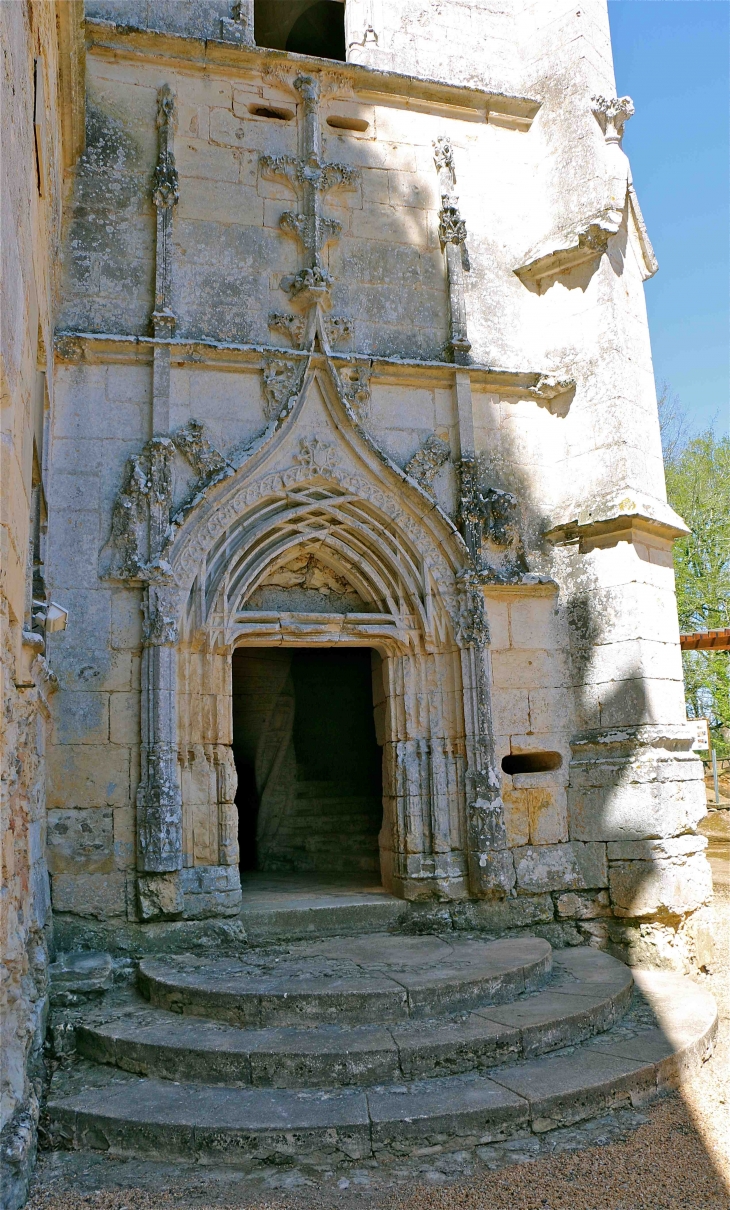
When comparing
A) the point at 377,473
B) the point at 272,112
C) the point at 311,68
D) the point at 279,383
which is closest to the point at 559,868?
the point at 377,473

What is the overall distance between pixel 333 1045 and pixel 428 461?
3.99 m

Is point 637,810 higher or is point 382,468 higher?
point 382,468

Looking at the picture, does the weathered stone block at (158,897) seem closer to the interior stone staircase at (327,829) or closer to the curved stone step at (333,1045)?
the curved stone step at (333,1045)

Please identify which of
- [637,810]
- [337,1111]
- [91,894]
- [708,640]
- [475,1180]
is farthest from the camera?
[708,640]

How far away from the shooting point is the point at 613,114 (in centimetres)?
702

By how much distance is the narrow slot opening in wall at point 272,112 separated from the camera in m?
6.92

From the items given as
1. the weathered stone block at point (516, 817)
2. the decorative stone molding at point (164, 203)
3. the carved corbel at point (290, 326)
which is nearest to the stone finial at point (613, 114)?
the carved corbel at point (290, 326)

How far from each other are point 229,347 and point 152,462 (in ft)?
3.27

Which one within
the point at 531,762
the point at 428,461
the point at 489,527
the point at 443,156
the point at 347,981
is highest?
the point at 443,156

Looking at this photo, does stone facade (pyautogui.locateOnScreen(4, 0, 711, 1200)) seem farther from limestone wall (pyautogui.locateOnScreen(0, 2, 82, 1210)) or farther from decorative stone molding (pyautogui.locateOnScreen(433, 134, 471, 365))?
limestone wall (pyautogui.locateOnScreen(0, 2, 82, 1210))

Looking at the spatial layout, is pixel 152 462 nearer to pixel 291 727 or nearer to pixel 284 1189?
pixel 291 727

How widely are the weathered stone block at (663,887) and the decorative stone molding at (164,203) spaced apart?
4827mm

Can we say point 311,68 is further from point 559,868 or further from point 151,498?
point 559,868

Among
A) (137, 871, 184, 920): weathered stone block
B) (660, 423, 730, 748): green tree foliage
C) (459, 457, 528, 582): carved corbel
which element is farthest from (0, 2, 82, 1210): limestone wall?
(660, 423, 730, 748): green tree foliage
